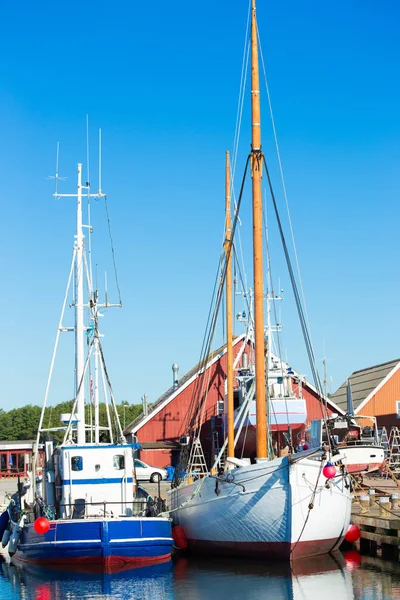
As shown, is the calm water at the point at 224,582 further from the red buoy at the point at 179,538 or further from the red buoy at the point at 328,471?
the red buoy at the point at 328,471

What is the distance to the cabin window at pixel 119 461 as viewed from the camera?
2883 cm

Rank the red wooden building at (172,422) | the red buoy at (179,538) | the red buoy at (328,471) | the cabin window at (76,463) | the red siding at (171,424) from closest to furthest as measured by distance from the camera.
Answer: the red buoy at (328,471)
the red buoy at (179,538)
the cabin window at (76,463)
the red wooden building at (172,422)
the red siding at (171,424)

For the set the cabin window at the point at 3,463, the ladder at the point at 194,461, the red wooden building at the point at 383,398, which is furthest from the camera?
the cabin window at the point at 3,463

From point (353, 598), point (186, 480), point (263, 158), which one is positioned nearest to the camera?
point (353, 598)

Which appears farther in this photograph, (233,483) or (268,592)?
(233,483)

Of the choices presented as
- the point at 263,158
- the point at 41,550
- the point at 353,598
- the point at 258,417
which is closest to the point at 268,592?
the point at 353,598

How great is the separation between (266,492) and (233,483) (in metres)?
1.17

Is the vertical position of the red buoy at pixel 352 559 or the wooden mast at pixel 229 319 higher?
the wooden mast at pixel 229 319

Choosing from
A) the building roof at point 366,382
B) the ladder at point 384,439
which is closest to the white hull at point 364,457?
the ladder at point 384,439

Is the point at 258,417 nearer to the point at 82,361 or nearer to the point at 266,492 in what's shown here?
the point at 266,492

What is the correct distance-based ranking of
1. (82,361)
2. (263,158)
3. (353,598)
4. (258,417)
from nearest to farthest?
(353,598), (258,417), (263,158), (82,361)

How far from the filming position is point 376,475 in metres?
41.6

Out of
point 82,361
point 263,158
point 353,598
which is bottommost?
point 353,598

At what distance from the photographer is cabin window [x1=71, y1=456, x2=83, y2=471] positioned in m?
28.4
